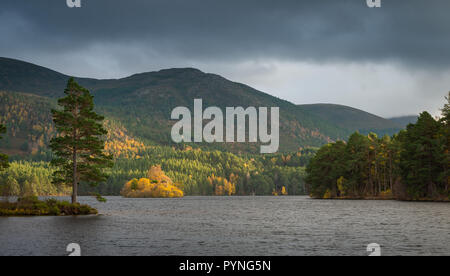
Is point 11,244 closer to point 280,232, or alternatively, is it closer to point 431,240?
point 280,232

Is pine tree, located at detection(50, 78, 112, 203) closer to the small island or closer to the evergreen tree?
the small island

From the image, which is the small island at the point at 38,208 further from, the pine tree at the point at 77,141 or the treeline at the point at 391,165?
the treeline at the point at 391,165

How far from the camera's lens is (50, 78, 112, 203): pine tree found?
6906cm

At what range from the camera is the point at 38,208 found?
68750mm

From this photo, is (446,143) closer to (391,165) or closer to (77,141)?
(391,165)

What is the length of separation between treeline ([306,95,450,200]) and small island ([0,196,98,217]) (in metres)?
78.5

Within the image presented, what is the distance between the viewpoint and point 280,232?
49.2 metres

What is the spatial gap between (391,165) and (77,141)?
98.1 m

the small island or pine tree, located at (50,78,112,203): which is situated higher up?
Answer: pine tree, located at (50,78,112,203)

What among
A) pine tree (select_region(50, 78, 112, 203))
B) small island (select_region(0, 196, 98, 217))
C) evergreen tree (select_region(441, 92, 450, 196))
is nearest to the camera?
small island (select_region(0, 196, 98, 217))

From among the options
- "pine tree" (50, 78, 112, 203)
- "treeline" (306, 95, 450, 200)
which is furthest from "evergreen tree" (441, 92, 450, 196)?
"pine tree" (50, 78, 112, 203)

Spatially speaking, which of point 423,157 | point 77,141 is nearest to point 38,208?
point 77,141
